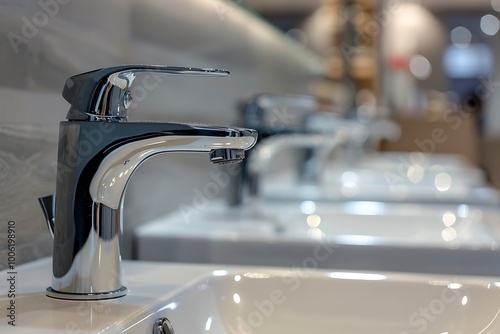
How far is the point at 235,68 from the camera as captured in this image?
125 cm

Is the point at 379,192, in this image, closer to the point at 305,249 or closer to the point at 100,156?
the point at 305,249

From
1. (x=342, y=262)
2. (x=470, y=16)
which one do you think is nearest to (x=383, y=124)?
(x=470, y=16)

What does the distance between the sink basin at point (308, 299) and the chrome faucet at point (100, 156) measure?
4 cm

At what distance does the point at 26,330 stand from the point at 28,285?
0.12 m

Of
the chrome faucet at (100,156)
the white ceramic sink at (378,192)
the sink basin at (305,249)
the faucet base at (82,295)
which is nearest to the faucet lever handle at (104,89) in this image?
the chrome faucet at (100,156)

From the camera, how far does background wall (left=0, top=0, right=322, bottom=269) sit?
1.91 ft

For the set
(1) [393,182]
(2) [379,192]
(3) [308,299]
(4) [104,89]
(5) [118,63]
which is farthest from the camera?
(1) [393,182]

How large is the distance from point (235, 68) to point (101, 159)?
76 centimetres

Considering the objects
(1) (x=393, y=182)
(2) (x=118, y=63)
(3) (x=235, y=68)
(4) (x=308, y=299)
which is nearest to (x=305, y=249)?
(4) (x=308, y=299)

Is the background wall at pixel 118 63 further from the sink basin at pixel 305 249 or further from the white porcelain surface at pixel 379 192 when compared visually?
the white porcelain surface at pixel 379 192

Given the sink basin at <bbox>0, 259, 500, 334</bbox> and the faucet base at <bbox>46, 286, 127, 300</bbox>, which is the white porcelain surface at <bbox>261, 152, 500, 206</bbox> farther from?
the faucet base at <bbox>46, 286, 127, 300</bbox>

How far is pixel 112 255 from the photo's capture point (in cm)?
54

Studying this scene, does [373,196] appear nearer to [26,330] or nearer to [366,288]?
[366,288]

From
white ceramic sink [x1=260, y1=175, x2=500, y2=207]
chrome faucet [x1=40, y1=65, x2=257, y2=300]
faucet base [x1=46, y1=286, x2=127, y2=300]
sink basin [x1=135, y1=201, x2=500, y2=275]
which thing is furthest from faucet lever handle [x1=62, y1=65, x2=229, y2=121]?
white ceramic sink [x1=260, y1=175, x2=500, y2=207]
